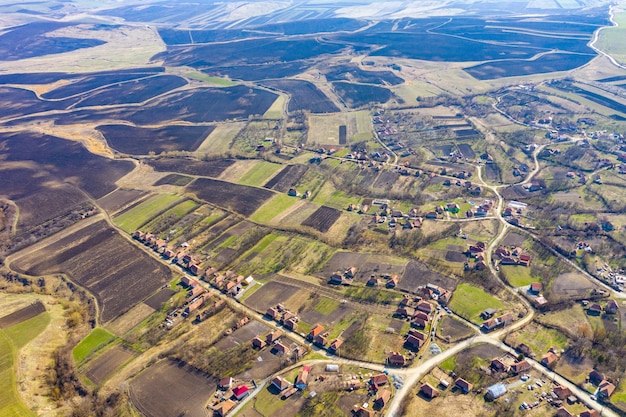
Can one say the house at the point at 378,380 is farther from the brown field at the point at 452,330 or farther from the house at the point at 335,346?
the brown field at the point at 452,330

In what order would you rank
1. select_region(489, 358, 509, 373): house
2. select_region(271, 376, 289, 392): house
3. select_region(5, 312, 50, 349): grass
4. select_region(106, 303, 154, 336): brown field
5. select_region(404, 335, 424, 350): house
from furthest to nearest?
1. select_region(106, 303, 154, 336): brown field
2. select_region(5, 312, 50, 349): grass
3. select_region(404, 335, 424, 350): house
4. select_region(489, 358, 509, 373): house
5. select_region(271, 376, 289, 392): house

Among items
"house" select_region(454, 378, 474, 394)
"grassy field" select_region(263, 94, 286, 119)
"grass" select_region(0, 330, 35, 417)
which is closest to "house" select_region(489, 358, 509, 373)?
"house" select_region(454, 378, 474, 394)

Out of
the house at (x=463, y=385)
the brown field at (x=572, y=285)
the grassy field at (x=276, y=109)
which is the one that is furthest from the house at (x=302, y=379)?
the grassy field at (x=276, y=109)

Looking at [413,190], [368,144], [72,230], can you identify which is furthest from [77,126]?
[413,190]

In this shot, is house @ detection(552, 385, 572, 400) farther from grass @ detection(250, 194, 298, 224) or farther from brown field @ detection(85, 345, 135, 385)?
grass @ detection(250, 194, 298, 224)

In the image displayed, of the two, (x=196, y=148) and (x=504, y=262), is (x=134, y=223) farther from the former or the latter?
(x=504, y=262)
